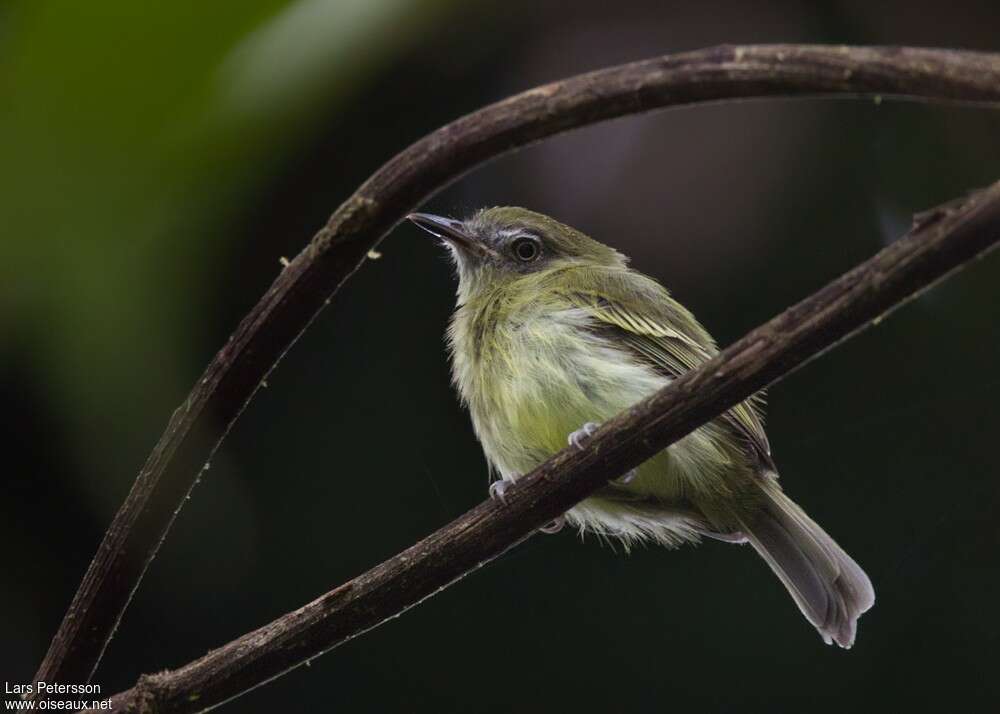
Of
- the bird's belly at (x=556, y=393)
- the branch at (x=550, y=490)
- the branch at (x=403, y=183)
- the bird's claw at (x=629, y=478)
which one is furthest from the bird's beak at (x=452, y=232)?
the branch at (x=403, y=183)

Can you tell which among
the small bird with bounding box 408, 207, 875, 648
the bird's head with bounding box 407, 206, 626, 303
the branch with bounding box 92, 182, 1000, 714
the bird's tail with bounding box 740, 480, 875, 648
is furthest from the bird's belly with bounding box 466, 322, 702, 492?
the branch with bounding box 92, 182, 1000, 714

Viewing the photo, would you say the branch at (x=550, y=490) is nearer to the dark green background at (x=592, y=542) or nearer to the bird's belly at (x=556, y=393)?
the bird's belly at (x=556, y=393)

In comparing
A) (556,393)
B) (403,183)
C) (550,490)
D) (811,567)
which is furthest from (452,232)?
(403,183)

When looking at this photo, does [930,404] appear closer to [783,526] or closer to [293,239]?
[783,526]

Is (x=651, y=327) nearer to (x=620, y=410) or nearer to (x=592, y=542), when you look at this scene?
(x=620, y=410)

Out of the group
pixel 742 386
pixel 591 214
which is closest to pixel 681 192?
pixel 591 214
